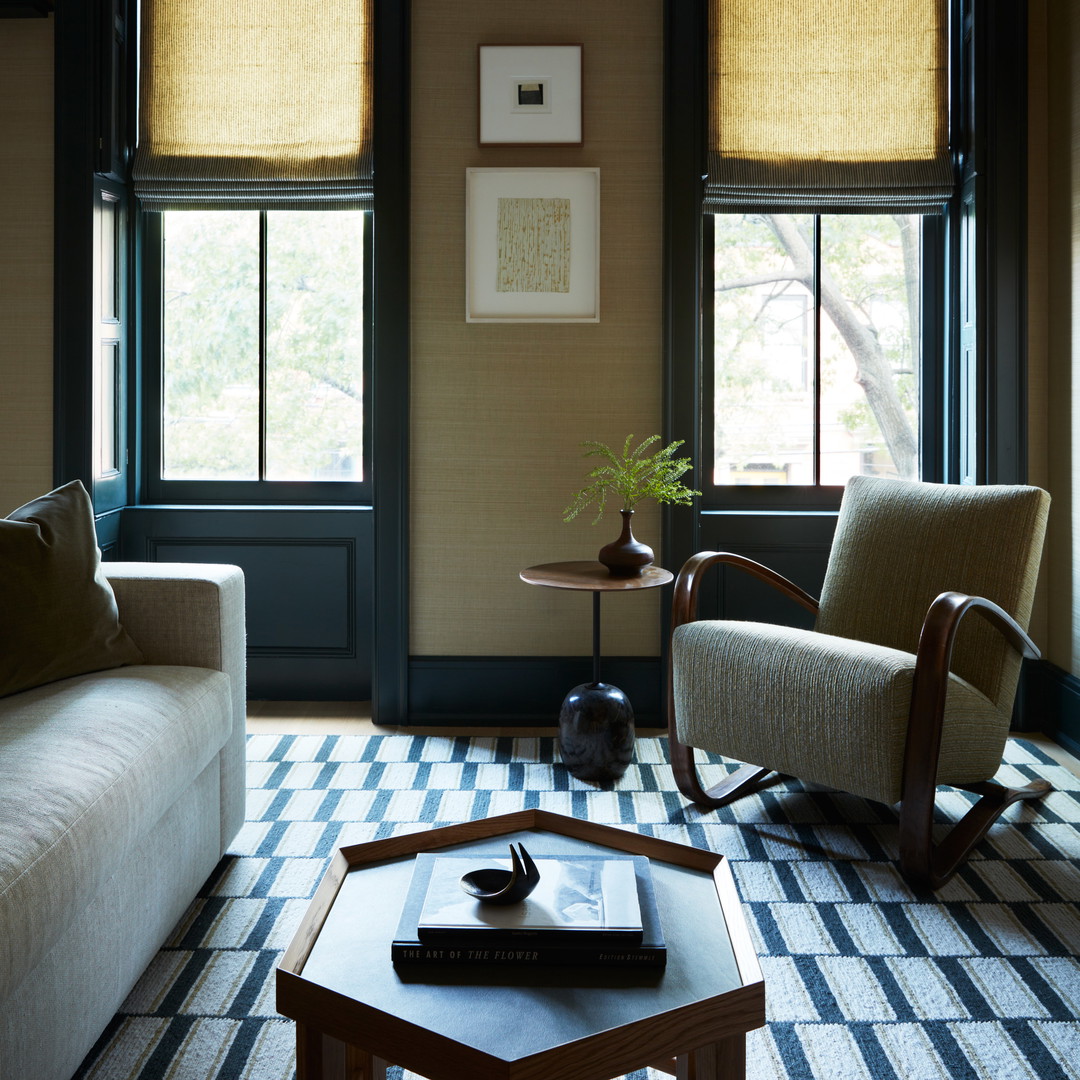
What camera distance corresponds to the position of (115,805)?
5.22ft

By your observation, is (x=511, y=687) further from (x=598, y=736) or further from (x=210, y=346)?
(x=210, y=346)

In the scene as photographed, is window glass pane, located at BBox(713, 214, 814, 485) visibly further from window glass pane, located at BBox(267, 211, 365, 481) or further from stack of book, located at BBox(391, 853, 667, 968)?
stack of book, located at BBox(391, 853, 667, 968)

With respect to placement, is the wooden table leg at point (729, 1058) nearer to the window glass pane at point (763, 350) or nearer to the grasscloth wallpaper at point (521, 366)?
the grasscloth wallpaper at point (521, 366)

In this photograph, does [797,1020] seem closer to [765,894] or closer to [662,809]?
[765,894]

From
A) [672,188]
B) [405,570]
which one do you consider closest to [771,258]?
[672,188]

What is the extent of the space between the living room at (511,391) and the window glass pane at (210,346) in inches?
14.2

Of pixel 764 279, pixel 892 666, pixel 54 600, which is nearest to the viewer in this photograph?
pixel 54 600

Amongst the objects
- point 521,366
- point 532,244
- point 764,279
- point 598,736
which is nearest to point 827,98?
point 764,279

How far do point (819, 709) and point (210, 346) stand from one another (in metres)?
2.48

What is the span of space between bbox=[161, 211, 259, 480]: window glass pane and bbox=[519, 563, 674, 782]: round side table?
1361 mm

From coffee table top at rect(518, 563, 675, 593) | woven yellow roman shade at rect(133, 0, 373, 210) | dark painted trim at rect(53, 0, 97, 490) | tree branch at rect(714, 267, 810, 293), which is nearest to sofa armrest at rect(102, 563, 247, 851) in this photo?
coffee table top at rect(518, 563, 675, 593)

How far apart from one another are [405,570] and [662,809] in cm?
123

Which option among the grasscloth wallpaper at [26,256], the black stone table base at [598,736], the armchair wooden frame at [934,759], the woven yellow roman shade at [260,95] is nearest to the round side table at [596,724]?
the black stone table base at [598,736]

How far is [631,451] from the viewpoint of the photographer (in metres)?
3.44
